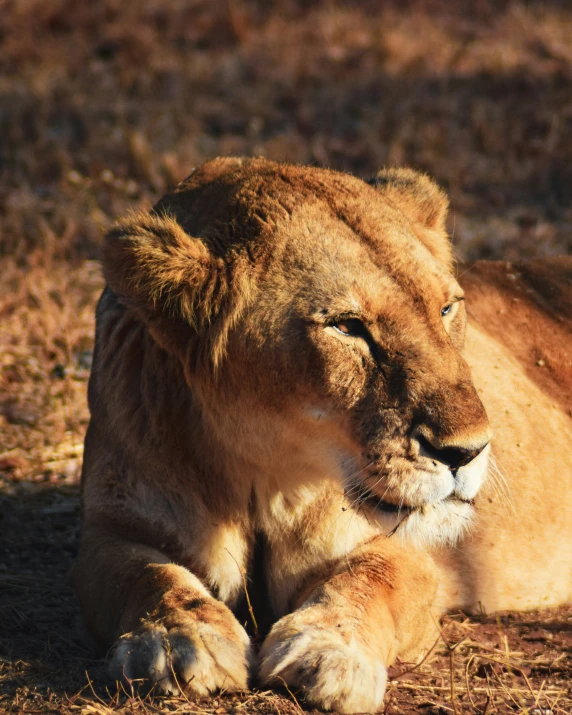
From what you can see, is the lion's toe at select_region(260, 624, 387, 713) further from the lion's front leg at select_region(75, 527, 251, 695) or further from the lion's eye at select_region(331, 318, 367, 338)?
the lion's eye at select_region(331, 318, 367, 338)

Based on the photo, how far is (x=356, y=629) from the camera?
3000 millimetres

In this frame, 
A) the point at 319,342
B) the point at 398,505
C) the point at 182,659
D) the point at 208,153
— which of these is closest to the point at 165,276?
the point at 319,342

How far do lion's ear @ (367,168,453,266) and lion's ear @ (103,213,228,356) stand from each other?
84 cm

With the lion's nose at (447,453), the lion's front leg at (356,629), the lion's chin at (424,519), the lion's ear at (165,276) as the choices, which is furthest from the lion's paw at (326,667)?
the lion's ear at (165,276)

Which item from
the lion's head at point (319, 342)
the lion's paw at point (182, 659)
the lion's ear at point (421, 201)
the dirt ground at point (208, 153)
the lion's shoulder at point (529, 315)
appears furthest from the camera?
the lion's shoulder at point (529, 315)

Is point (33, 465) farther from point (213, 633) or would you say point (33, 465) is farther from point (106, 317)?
point (213, 633)

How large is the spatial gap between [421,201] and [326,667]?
1.74 metres

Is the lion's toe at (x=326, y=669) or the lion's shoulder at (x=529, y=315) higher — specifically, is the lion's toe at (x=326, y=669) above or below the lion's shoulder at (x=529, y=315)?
below

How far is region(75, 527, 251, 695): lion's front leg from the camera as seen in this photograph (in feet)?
9.14

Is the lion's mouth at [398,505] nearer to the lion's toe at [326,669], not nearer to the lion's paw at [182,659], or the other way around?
the lion's toe at [326,669]

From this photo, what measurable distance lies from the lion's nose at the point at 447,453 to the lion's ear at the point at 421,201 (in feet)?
A: 3.25

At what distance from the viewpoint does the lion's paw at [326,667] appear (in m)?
2.78

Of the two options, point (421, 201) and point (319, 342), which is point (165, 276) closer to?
point (319, 342)

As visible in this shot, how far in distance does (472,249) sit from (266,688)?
549cm
